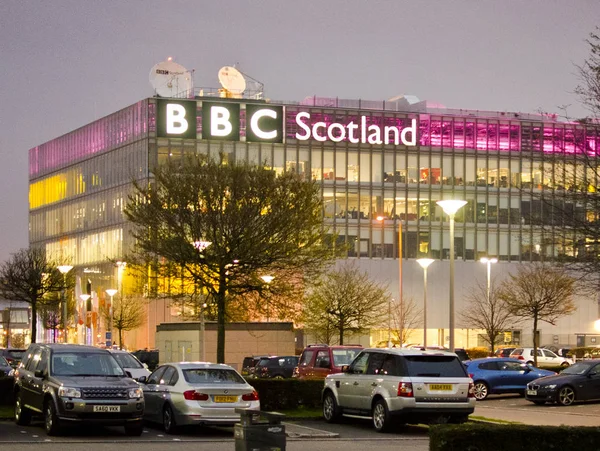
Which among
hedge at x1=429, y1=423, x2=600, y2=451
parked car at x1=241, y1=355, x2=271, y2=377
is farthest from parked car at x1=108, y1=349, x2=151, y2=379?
hedge at x1=429, y1=423, x2=600, y2=451

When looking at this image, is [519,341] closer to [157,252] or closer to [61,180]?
[61,180]

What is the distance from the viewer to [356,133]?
330 feet

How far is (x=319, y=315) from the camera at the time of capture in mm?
72562

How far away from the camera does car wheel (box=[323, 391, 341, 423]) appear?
95.9 feet

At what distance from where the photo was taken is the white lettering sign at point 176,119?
95412 mm

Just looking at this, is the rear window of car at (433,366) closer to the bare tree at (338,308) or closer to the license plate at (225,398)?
the license plate at (225,398)

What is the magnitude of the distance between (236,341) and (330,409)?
34.0 m

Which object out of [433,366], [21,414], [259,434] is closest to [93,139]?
[21,414]

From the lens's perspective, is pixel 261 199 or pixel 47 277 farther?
pixel 47 277

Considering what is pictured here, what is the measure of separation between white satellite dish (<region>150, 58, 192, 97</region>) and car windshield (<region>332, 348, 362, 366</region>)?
62833mm

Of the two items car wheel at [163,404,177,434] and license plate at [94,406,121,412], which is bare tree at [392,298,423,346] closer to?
car wheel at [163,404,177,434]

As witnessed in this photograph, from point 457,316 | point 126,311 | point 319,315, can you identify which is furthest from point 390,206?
point 319,315

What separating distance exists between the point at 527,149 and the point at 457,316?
15721mm

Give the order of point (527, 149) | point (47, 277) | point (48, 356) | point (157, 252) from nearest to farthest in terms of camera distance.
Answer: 1. point (48, 356)
2. point (157, 252)
3. point (47, 277)
4. point (527, 149)
